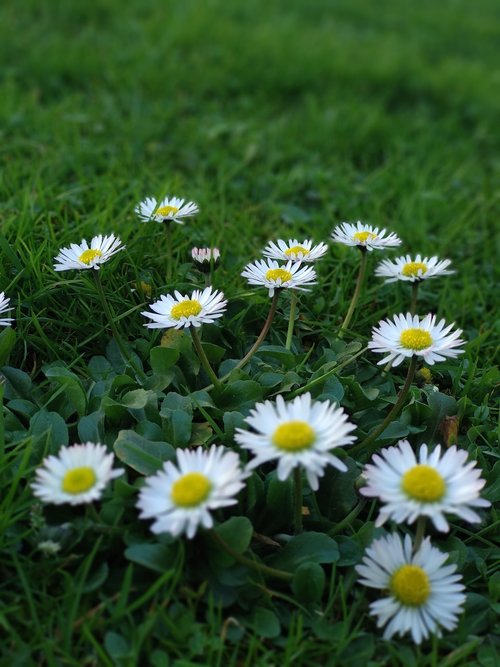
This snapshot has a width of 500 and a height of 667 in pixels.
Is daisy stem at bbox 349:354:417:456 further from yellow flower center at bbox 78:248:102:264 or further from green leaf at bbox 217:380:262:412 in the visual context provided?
yellow flower center at bbox 78:248:102:264

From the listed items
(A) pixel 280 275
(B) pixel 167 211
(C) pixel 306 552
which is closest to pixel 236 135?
(B) pixel 167 211

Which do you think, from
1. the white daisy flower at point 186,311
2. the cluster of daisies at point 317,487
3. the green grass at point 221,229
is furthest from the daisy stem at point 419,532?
the white daisy flower at point 186,311

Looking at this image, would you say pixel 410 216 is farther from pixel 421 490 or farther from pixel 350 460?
pixel 421 490

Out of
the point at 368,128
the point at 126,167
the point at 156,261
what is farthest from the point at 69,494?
the point at 368,128

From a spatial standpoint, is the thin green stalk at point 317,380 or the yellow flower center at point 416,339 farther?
the thin green stalk at point 317,380

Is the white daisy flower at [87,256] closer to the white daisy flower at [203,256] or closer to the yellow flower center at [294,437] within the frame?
the white daisy flower at [203,256]

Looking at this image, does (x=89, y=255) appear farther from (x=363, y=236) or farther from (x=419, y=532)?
(x=419, y=532)
